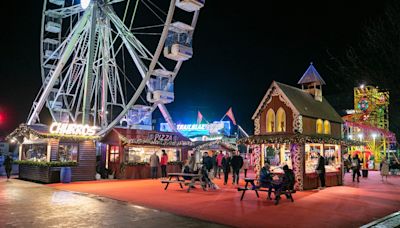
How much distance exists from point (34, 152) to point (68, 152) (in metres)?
2.68

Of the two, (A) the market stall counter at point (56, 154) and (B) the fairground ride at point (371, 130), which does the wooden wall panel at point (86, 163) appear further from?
(B) the fairground ride at point (371, 130)

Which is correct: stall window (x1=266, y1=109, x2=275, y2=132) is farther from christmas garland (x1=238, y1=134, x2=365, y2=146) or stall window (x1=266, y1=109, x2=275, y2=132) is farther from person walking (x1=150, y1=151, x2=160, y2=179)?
person walking (x1=150, y1=151, x2=160, y2=179)

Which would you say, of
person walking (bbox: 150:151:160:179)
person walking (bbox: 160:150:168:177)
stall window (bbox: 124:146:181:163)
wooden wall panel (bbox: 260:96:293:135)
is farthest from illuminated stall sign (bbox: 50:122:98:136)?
wooden wall panel (bbox: 260:96:293:135)

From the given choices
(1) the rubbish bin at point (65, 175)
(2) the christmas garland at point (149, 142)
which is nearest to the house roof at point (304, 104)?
(2) the christmas garland at point (149, 142)

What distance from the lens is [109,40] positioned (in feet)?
82.1

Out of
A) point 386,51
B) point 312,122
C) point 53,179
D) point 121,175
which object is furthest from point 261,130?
point 53,179

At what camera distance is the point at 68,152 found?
20922 mm

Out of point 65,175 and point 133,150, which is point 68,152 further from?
point 133,150

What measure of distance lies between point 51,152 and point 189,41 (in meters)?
10.1

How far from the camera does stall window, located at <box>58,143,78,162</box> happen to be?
20.6 meters

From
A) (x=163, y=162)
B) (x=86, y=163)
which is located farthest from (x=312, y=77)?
(x=86, y=163)

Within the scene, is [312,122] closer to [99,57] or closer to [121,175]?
[121,175]

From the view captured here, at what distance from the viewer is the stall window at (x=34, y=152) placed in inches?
823

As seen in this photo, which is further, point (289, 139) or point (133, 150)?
point (133, 150)
